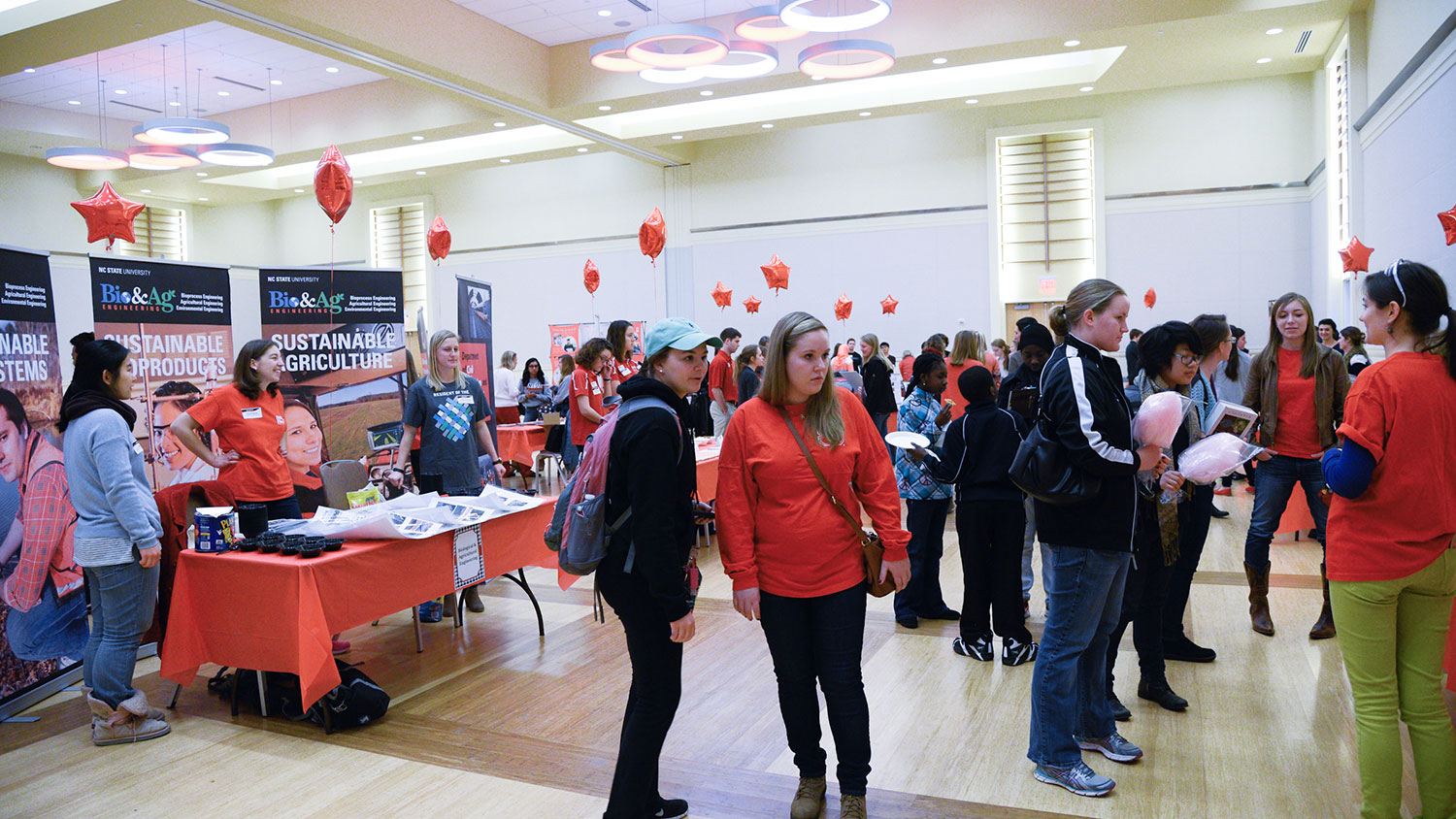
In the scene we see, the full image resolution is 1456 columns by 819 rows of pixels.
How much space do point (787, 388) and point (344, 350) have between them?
182 inches

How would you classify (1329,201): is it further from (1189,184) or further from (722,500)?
(722,500)

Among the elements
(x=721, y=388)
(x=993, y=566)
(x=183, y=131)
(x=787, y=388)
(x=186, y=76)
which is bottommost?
(x=993, y=566)

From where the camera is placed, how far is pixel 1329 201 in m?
10.7

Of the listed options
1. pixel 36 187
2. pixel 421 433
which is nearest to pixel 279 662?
pixel 421 433

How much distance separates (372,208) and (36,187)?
550 cm

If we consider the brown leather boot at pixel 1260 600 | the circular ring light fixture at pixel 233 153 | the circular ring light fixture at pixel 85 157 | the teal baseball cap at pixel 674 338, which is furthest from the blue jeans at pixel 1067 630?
the circular ring light fixture at pixel 85 157

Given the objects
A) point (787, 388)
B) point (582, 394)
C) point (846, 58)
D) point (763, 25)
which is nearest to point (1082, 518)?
point (787, 388)

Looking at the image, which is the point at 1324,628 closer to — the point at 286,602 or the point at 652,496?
the point at 652,496

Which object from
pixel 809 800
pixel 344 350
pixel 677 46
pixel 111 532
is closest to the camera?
pixel 809 800

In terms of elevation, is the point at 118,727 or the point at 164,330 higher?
the point at 164,330

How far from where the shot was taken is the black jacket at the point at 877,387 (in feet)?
29.9

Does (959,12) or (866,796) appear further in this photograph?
(959,12)

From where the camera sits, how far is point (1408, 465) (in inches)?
87.6

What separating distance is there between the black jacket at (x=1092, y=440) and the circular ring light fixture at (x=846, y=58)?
635 cm
